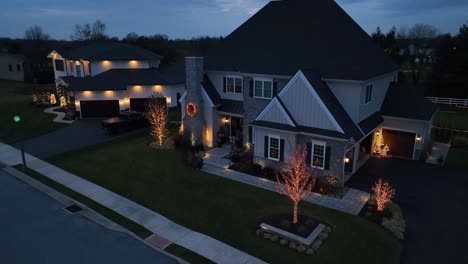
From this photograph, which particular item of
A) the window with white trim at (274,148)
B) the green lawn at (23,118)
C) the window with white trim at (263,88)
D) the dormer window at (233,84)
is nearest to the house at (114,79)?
the green lawn at (23,118)

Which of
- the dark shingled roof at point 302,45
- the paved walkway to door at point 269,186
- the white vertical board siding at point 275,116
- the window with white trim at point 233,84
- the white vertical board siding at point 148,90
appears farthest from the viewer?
the white vertical board siding at point 148,90

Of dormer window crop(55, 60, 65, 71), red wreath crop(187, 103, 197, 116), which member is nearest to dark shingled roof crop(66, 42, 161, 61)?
dormer window crop(55, 60, 65, 71)

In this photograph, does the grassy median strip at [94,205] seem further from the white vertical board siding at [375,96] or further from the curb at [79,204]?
the white vertical board siding at [375,96]

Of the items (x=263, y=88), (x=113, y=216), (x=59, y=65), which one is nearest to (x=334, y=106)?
(x=263, y=88)

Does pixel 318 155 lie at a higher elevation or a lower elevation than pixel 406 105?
lower

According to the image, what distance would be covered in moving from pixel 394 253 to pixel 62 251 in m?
14.5

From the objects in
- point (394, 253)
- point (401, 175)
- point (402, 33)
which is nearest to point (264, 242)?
point (394, 253)

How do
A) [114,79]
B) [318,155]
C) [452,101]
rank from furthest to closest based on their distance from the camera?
[452,101] < [114,79] < [318,155]

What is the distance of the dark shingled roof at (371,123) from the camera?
2167 cm

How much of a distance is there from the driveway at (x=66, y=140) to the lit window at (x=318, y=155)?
66.4 feet

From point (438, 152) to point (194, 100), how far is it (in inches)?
811

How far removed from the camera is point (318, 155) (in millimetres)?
20188

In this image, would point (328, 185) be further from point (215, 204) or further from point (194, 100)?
point (194, 100)

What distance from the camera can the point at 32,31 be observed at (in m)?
126
